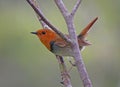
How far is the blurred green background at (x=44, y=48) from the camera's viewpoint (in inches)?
285

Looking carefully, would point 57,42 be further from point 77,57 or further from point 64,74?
point 77,57

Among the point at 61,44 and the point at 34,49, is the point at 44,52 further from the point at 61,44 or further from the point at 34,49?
the point at 61,44

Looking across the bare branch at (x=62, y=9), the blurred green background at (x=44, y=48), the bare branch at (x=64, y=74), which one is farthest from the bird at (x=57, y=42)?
the blurred green background at (x=44, y=48)

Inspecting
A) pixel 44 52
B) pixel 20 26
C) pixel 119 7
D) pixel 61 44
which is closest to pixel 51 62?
pixel 44 52

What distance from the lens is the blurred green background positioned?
23.7 feet

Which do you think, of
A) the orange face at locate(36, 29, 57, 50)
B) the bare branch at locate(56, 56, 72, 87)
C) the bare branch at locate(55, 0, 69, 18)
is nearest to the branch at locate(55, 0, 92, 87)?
the bare branch at locate(55, 0, 69, 18)

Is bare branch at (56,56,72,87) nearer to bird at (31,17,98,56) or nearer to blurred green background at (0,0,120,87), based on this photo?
bird at (31,17,98,56)

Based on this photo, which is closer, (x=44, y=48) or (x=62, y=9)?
(x=62, y=9)

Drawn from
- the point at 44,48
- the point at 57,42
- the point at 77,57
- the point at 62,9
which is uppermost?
the point at 44,48

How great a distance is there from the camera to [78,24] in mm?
7547

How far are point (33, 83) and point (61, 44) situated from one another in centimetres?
466

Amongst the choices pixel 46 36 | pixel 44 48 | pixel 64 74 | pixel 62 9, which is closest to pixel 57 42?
pixel 46 36

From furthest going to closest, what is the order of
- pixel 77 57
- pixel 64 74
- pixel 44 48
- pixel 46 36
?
pixel 44 48, pixel 46 36, pixel 64 74, pixel 77 57

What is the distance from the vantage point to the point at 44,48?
759 cm
